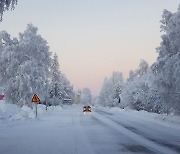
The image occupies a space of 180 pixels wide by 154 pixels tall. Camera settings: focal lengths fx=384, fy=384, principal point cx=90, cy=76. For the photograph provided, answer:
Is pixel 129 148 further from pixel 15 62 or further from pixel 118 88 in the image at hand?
pixel 118 88

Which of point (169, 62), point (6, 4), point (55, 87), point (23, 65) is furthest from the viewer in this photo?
point (55, 87)

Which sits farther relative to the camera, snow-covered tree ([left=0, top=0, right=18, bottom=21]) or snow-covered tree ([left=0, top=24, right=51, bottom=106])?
snow-covered tree ([left=0, top=24, right=51, bottom=106])

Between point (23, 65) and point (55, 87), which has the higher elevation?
point (55, 87)

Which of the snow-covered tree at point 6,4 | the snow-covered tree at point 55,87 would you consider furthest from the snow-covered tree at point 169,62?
the snow-covered tree at point 55,87

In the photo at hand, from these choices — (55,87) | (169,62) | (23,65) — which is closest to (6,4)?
(169,62)

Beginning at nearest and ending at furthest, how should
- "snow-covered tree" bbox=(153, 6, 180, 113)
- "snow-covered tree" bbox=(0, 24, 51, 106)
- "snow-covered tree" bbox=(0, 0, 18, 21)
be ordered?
1. "snow-covered tree" bbox=(0, 0, 18, 21)
2. "snow-covered tree" bbox=(153, 6, 180, 113)
3. "snow-covered tree" bbox=(0, 24, 51, 106)

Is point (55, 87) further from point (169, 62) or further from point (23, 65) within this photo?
point (169, 62)

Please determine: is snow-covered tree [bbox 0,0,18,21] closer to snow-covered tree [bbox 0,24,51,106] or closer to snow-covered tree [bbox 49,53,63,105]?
snow-covered tree [bbox 0,24,51,106]

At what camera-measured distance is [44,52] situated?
5941cm

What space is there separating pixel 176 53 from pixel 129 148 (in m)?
20.5

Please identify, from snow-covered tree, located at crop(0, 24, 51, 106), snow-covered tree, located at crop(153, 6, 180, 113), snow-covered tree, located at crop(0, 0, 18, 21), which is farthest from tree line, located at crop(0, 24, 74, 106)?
snow-covered tree, located at crop(0, 0, 18, 21)

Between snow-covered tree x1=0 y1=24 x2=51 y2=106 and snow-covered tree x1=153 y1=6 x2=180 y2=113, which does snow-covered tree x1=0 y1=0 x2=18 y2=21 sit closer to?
snow-covered tree x1=153 y1=6 x2=180 y2=113

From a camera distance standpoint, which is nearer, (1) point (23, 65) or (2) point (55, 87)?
(1) point (23, 65)

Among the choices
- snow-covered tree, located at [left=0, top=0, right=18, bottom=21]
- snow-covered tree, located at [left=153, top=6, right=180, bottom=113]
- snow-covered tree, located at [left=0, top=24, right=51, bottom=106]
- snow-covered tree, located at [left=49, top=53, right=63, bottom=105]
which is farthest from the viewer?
snow-covered tree, located at [left=49, top=53, right=63, bottom=105]
